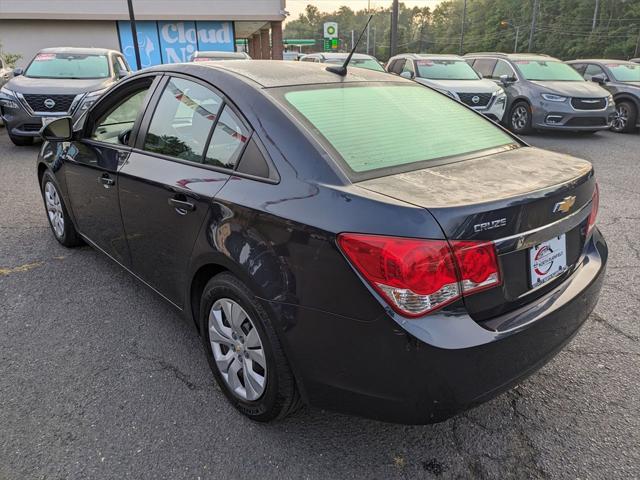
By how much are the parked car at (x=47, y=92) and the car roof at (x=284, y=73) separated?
6545 mm

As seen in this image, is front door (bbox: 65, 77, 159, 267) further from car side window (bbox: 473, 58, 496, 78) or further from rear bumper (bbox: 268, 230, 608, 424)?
car side window (bbox: 473, 58, 496, 78)

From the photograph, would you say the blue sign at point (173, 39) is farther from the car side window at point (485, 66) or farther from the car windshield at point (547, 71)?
the car windshield at point (547, 71)

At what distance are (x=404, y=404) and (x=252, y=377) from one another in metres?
0.77

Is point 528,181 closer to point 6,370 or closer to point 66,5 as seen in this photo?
point 6,370

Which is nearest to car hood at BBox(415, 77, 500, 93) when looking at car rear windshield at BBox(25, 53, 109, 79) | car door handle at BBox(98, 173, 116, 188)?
car rear windshield at BBox(25, 53, 109, 79)

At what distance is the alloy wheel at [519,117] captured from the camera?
10898mm

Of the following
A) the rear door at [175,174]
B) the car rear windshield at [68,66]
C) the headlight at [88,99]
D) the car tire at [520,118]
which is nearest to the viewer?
the rear door at [175,174]

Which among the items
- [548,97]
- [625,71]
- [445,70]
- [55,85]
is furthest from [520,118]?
[55,85]

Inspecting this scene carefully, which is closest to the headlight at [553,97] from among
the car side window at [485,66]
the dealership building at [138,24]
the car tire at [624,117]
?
the car tire at [624,117]

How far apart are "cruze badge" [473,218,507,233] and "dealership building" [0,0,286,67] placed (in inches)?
844

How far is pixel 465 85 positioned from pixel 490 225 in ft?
32.2

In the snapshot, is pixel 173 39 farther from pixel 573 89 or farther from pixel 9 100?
pixel 573 89

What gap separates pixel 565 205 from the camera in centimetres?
205

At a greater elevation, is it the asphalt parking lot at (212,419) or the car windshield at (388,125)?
the car windshield at (388,125)
